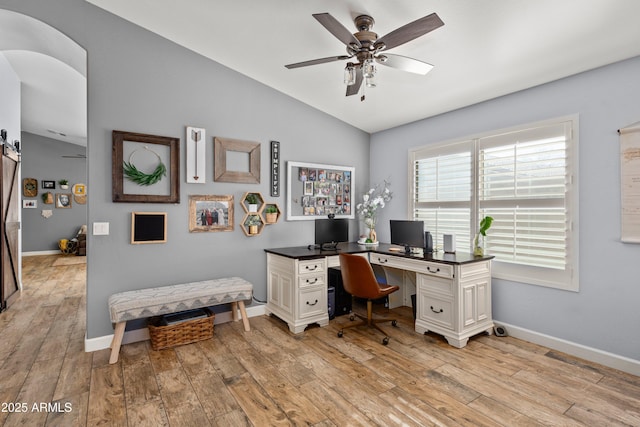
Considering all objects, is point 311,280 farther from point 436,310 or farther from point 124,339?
point 124,339

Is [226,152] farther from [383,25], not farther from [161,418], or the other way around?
[161,418]

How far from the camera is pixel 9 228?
4238mm

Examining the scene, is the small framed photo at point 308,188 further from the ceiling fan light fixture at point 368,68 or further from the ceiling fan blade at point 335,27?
the ceiling fan blade at point 335,27

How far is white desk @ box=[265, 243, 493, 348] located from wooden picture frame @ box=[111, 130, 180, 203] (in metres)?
1.34

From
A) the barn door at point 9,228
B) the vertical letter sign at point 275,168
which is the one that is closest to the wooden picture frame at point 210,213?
the vertical letter sign at point 275,168

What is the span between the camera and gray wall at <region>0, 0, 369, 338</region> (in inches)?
116

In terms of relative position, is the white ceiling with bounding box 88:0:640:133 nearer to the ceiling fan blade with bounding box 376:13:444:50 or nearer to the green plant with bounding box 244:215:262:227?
the ceiling fan blade with bounding box 376:13:444:50

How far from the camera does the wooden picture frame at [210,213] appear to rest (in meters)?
3.44

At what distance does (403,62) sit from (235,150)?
214cm

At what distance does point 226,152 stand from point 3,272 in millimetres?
3257

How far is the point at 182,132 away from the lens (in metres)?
3.38

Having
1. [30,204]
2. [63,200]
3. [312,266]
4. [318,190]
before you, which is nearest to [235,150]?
[318,190]

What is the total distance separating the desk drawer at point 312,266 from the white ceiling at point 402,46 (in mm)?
2034

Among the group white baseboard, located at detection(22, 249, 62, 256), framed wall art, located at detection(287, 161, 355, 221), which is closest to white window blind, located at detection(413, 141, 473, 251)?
framed wall art, located at detection(287, 161, 355, 221)
